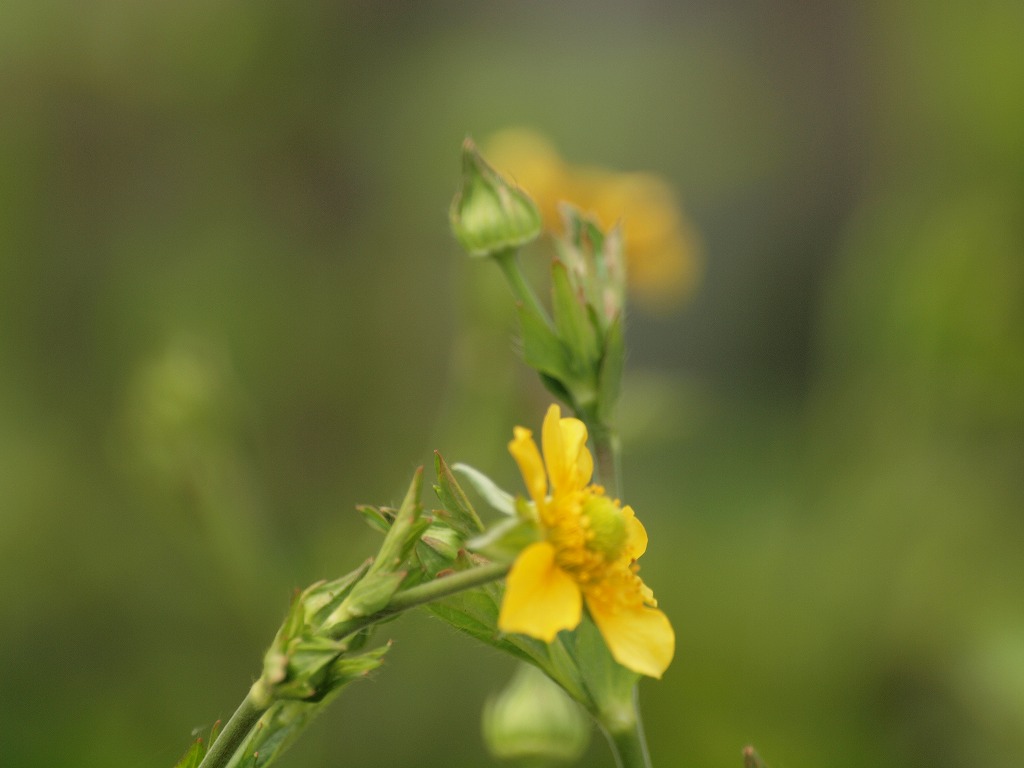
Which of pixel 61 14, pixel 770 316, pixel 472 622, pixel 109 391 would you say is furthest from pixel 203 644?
pixel 770 316

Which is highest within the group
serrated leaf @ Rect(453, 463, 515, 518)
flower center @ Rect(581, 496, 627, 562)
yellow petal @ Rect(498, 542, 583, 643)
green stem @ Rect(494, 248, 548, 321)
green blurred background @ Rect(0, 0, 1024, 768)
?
green stem @ Rect(494, 248, 548, 321)

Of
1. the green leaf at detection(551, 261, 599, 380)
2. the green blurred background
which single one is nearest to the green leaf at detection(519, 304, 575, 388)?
the green leaf at detection(551, 261, 599, 380)

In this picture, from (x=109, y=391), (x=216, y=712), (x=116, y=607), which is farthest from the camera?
(x=109, y=391)

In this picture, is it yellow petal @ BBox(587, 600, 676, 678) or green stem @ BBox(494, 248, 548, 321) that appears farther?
green stem @ BBox(494, 248, 548, 321)

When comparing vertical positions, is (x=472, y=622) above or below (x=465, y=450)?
above

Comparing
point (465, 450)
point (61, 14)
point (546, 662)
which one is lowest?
point (465, 450)

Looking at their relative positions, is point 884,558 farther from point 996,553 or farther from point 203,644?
point 203,644

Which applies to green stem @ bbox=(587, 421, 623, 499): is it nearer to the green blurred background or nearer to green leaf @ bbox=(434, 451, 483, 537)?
green leaf @ bbox=(434, 451, 483, 537)
